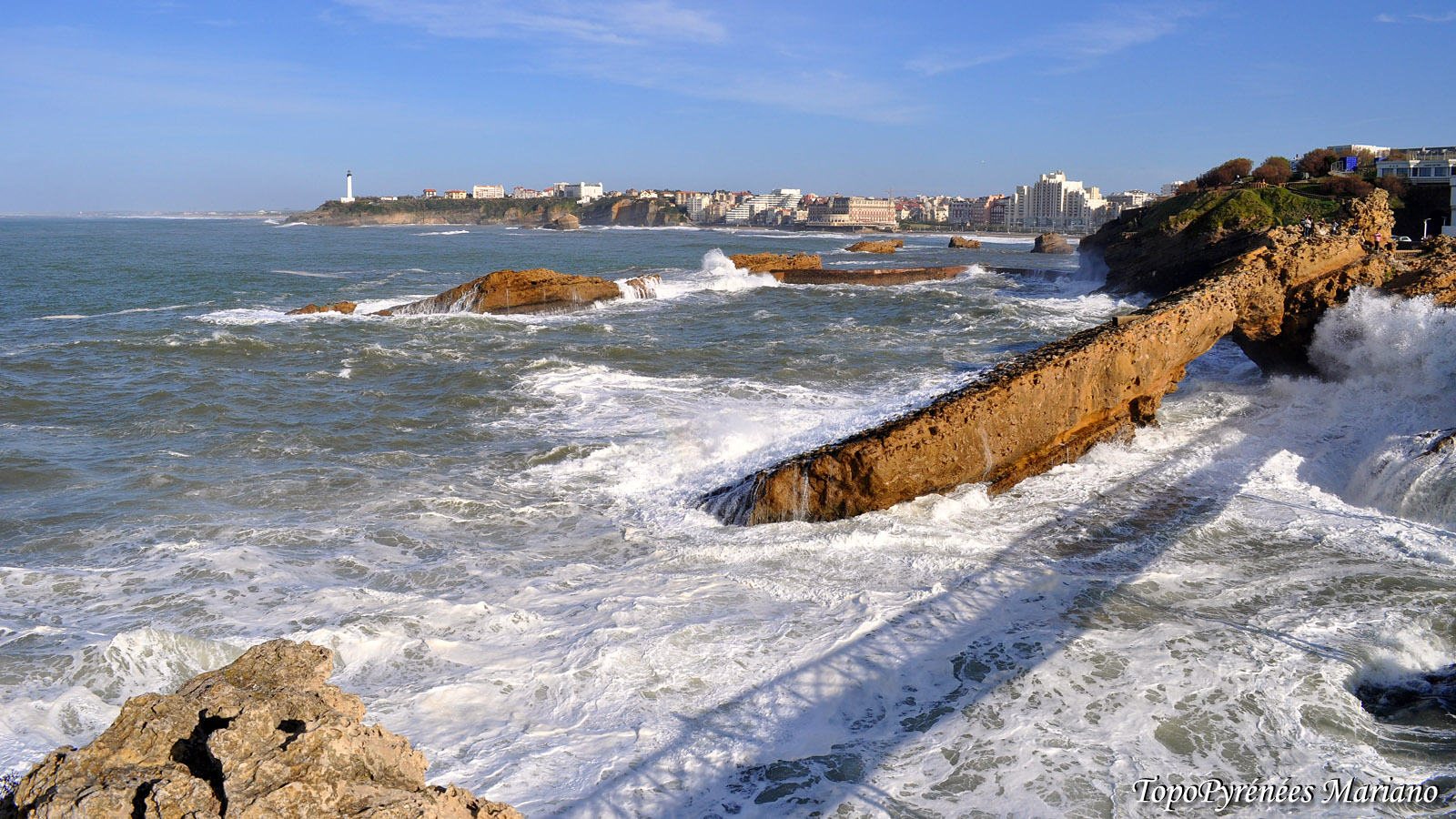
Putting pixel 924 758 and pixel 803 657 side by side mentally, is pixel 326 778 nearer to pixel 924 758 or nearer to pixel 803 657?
pixel 924 758

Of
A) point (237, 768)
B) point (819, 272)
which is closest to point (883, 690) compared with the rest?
point (237, 768)

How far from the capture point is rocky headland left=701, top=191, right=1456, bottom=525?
7.17m

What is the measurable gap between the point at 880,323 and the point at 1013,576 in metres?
16.6

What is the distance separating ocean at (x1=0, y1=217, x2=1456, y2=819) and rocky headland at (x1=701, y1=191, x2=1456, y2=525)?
0.93 feet

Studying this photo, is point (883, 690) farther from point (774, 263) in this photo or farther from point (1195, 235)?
point (774, 263)

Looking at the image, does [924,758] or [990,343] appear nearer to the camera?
[924,758]

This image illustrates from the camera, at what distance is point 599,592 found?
5883 mm

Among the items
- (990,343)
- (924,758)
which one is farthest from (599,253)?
(924,758)

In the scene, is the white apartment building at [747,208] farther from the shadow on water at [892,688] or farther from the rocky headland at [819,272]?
the shadow on water at [892,688]

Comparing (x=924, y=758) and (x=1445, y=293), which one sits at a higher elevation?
(x=1445, y=293)

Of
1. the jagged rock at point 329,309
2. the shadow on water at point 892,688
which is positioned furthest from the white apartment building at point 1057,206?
the shadow on water at point 892,688

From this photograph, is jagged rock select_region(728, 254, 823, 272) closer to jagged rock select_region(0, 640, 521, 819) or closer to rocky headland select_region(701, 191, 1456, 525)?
rocky headland select_region(701, 191, 1456, 525)

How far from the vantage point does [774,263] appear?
3822 cm

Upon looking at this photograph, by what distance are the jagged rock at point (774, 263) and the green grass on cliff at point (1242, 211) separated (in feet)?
44.5
